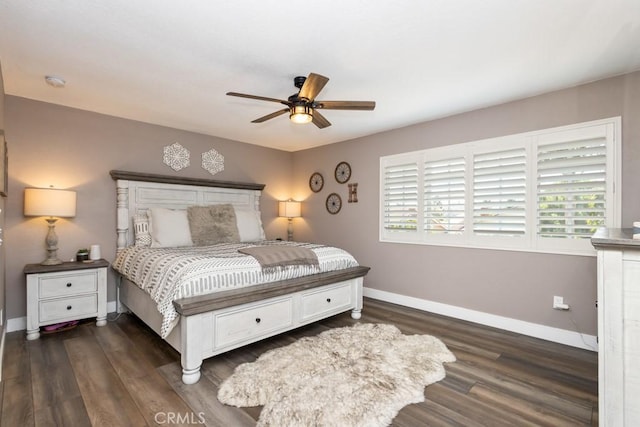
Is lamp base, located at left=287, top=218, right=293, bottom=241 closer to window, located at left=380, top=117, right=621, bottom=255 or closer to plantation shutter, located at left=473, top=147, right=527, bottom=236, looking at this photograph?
window, located at left=380, top=117, right=621, bottom=255

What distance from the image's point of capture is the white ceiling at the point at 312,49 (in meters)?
1.84

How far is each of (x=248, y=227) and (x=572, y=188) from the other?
3.74 meters

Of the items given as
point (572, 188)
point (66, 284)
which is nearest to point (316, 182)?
point (572, 188)

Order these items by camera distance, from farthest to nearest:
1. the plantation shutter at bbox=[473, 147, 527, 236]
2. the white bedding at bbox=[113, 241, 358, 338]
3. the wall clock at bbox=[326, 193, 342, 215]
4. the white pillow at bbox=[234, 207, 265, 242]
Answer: the wall clock at bbox=[326, 193, 342, 215] < the white pillow at bbox=[234, 207, 265, 242] < the plantation shutter at bbox=[473, 147, 527, 236] < the white bedding at bbox=[113, 241, 358, 338]

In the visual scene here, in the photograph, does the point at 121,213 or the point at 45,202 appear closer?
the point at 45,202

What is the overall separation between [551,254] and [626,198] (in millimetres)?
739

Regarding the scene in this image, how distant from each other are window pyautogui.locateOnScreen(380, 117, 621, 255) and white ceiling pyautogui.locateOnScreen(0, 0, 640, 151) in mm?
A: 536

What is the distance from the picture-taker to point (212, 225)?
13.0ft

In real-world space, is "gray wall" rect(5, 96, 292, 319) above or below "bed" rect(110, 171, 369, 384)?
above

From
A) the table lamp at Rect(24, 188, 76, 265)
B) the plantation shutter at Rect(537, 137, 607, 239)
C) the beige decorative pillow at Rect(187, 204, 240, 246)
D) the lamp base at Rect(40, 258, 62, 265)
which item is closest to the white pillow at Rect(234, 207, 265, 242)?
the beige decorative pillow at Rect(187, 204, 240, 246)

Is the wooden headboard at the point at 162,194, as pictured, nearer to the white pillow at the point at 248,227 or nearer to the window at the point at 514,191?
the white pillow at the point at 248,227

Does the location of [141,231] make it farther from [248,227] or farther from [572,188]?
[572,188]

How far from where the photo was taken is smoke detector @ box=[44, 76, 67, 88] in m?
2.75

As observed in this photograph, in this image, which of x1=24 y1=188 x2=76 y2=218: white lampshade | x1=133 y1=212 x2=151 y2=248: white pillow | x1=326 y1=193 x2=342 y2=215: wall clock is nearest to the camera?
x1=24 y1=188 x2=76 y2=218: white lampshade
